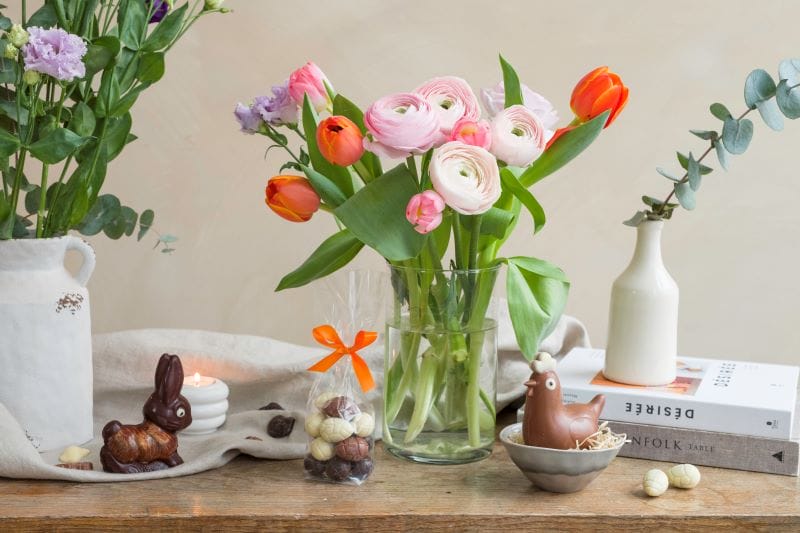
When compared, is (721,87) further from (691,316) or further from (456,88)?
(456,88)

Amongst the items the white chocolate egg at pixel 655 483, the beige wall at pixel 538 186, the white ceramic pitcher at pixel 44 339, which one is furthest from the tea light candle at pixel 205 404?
the beige wall at pixel 538 186

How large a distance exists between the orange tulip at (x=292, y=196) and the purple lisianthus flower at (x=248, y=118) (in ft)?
0.27

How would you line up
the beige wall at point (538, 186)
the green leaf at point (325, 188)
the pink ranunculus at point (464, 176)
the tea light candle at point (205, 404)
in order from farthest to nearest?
the beige wall at point (538, 186), the tea light candle at point (205, 404), the green leaf at point (325, 188), the pink ranunculus at point (464, 176)

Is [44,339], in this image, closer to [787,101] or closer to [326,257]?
[326,257]

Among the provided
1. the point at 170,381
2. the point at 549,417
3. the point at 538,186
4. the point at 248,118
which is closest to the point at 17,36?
the point at 248,118

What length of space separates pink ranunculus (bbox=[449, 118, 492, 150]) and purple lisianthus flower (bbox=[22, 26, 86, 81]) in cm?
34

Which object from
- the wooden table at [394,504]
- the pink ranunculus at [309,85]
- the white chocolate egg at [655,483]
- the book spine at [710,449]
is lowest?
the wooden table at [394,504]

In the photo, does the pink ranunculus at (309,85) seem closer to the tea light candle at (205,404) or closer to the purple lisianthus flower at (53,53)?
the purple lisianthus flower at (53,53)

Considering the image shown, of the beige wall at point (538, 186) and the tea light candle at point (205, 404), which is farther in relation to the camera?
the beige wall at point (538, 186)

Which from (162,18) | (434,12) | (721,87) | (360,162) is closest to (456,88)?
(360,162)

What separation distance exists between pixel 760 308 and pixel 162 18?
1217mm

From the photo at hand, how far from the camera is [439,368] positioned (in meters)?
1.04

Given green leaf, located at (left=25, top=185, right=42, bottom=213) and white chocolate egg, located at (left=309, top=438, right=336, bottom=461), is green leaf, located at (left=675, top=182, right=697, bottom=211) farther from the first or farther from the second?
green leaf, located at (left=25, top=185, right=42, bottom=213)

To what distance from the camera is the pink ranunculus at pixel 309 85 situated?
3.33 feet
